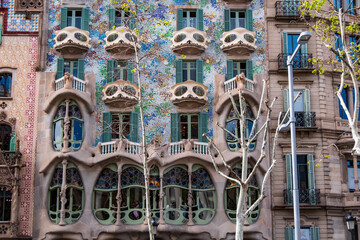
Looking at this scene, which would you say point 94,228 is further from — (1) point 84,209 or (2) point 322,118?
(2) point 322,118

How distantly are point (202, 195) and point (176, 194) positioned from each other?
4.38 feet

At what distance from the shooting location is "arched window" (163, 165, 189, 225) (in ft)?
94.4

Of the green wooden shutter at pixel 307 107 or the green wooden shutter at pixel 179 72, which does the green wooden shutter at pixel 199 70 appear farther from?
the green wooden shutter at pixel 307 107

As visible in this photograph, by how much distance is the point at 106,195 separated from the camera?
1143 inches

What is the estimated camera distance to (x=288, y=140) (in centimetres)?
3062

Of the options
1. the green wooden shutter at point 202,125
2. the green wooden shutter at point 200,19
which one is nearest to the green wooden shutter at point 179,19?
the green wooden shutter at point 200,19

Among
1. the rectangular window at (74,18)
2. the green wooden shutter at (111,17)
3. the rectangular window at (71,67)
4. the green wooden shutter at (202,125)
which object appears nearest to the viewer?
the green wooden shutter at (202,125)

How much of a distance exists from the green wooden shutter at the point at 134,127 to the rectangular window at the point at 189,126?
7.75 feet

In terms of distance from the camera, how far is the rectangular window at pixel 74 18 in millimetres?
32031

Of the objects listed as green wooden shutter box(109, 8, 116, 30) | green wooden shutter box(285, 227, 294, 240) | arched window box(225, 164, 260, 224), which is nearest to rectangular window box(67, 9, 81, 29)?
green wooden shutter box(109, 8, 116, 30)

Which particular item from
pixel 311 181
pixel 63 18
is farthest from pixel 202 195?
pixel 63 18

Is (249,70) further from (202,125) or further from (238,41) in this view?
(202,125)

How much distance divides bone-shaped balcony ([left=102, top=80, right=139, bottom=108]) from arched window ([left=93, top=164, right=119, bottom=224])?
3.49 metres

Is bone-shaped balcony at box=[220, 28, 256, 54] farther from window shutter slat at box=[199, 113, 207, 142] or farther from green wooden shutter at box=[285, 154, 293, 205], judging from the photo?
green wooden shutter at box=[285, 154, 293, 205]
